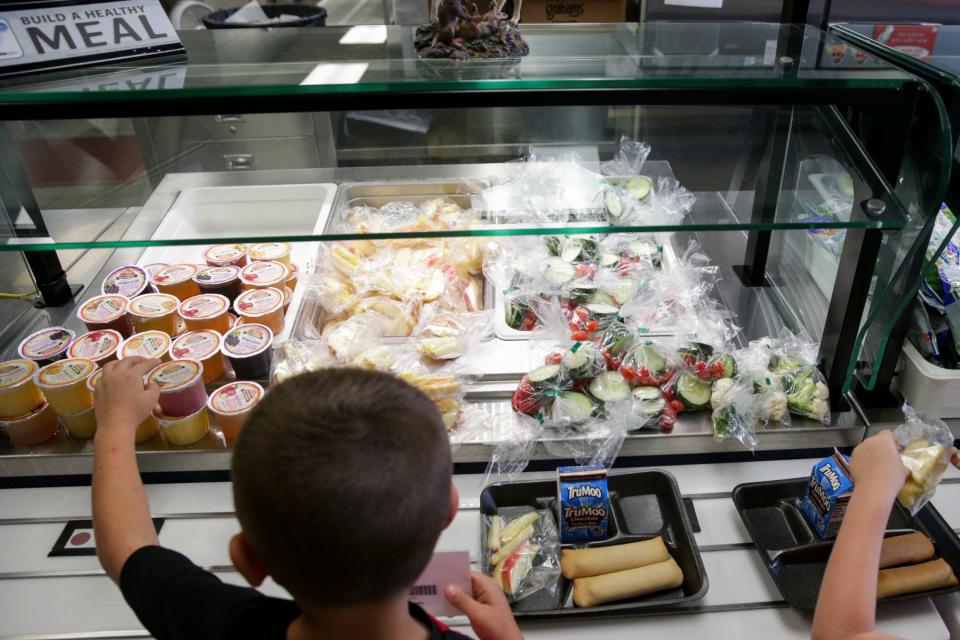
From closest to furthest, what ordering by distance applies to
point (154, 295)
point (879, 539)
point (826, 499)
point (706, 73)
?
point (879, 539) → point (706, 73) → point (826, 499) → point (154, 295)

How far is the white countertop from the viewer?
137 centimetres

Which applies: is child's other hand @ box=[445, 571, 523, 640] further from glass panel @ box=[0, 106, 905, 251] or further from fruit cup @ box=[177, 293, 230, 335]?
fruit cup @ box=[177, 293, 230, 335]

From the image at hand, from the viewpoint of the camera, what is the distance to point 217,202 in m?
2.08

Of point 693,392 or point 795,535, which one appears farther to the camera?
point 693,392

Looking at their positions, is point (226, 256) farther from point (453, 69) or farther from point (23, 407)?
point (453, 69)

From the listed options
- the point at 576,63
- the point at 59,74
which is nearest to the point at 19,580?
the point at 59,74

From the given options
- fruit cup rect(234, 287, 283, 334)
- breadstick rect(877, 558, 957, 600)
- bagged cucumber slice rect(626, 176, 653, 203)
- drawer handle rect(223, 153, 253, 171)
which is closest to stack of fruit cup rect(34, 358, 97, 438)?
fruit cup rect(234, 287, 283, 334)

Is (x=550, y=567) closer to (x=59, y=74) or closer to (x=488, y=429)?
(x=488, y=429)

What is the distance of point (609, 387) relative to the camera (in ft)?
5.53

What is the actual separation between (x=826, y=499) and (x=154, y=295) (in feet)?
5.49

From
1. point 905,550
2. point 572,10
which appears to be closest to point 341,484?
point 905,550

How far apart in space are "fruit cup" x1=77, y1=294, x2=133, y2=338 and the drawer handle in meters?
0.55

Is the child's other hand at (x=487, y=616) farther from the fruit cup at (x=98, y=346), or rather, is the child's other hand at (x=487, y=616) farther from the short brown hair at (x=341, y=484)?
the fruit cup at (x=98, y=346)

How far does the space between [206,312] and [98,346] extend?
261mm
